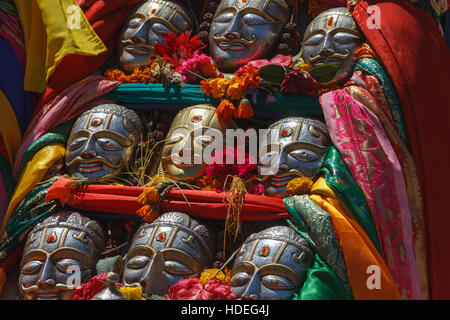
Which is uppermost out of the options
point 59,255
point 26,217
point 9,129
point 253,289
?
point 9,129

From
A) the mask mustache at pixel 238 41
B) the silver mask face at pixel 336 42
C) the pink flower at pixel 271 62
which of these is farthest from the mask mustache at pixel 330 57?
the mask mustache at pixel 238 41

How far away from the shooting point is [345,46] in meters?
7.96

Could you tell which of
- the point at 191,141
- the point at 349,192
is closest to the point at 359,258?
the point at 349,192

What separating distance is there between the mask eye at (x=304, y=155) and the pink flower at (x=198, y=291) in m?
1.12

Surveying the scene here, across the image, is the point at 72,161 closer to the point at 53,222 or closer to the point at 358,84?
the point at 53,222

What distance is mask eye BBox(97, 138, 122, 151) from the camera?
808cm

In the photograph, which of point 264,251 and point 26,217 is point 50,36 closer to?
point 26,217

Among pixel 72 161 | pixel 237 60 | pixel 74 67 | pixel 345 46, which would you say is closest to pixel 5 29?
pixel 74 67

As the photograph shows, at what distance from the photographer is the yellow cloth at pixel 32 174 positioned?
8086mm

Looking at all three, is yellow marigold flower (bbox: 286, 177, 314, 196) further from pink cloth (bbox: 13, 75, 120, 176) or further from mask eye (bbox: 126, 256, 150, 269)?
pink cloth (bbox: 13, 75, 120, 176)

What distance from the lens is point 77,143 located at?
26.7 feet

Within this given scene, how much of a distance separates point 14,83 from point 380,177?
3.34 meters

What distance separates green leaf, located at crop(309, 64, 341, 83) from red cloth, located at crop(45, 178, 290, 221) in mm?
1091

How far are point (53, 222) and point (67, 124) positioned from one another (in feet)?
3.28
